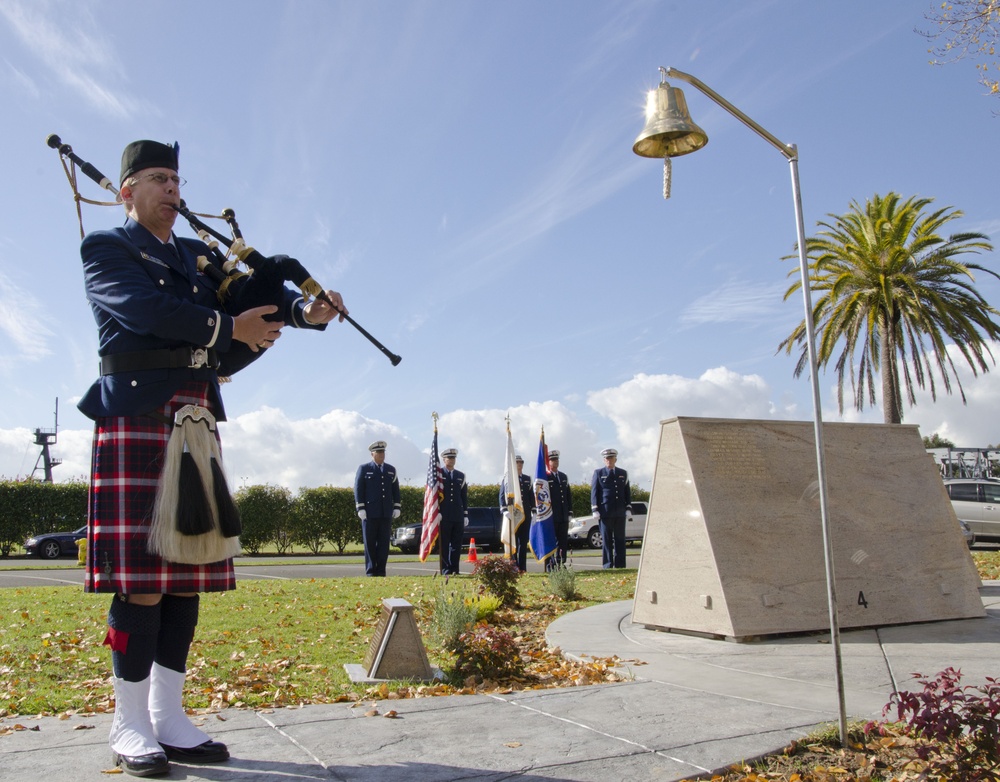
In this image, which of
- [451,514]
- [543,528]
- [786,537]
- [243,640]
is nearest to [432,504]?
[451,514]

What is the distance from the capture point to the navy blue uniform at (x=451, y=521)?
1400 centimetres


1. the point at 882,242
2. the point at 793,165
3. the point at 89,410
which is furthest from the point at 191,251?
the point at 882,242

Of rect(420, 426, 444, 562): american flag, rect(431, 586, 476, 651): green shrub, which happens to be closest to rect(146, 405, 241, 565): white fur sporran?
rect(431, 586, 476, 651): green shrub

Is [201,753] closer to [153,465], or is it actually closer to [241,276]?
[153,465]

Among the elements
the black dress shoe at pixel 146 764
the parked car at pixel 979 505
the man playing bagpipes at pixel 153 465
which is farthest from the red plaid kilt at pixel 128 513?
the parked car at pixel 979 505

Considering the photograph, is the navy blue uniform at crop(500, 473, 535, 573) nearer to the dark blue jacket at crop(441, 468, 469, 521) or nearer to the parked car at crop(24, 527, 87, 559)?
the dark blue jacket at crop(441, 468, 469, 521)

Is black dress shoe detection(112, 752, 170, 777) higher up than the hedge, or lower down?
lower down

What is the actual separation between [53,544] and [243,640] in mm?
20114

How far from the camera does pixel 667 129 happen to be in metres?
4.07

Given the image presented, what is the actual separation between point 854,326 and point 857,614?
1732 centimetres

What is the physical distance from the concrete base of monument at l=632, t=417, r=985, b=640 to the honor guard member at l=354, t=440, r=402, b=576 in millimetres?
7522

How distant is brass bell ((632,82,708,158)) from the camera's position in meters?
4.10

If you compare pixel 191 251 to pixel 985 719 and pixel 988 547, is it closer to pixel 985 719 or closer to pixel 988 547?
pixel 985 719

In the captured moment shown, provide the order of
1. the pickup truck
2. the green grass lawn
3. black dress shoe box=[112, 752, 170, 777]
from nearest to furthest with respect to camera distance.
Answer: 1. black dress shoe box=[112, 752, 170, 777]
2. the green grass lawn
3. the pickup truck
